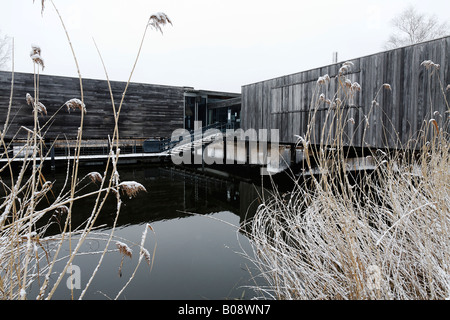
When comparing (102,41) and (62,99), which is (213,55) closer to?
(62,99)

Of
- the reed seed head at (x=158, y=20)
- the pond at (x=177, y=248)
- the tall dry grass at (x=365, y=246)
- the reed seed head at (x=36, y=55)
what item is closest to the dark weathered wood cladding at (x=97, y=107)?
the pond at (x=177, y=248)

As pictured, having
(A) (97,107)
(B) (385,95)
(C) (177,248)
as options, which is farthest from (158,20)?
(A) (97,107)

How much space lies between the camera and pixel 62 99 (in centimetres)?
1597

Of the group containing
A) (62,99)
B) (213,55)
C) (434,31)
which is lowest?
(62,99)

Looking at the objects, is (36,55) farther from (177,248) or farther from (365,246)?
(177,248)

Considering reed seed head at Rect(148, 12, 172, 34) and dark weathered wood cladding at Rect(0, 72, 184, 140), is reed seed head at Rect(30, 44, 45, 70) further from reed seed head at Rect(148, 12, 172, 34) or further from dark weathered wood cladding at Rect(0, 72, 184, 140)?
dark weathered wood cladding at Rect(0, 72, 184, 140)

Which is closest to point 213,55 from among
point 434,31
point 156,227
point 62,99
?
point 434,31

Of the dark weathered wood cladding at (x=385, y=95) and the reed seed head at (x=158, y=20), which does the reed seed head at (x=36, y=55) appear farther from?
the dark weathered wood cladding at (x=385, y=95)

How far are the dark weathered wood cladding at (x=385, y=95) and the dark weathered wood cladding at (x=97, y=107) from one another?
933 centimetres

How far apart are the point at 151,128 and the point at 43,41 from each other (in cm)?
1737

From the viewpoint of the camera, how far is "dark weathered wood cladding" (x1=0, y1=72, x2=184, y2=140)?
48.2ft

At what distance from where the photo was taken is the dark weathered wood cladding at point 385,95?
6.87m
